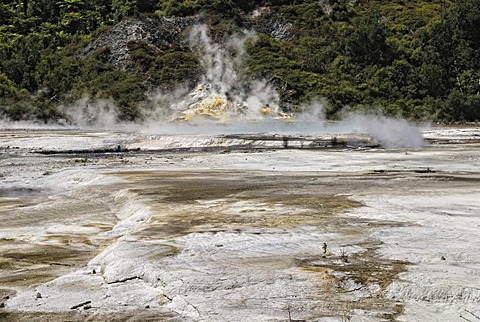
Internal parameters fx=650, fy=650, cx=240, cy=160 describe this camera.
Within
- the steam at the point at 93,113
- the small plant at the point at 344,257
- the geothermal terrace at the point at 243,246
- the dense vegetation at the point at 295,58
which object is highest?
the dense vegetation at the point at 295,58

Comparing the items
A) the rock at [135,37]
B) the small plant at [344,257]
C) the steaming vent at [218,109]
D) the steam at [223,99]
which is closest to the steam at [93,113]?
the steam at [223,99]

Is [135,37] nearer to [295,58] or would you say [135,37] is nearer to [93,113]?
[93,113]

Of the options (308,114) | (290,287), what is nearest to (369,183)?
(290,287)

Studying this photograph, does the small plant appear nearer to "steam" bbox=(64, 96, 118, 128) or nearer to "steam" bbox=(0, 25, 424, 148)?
"steam" bbox=(0, 25, 424, 148)

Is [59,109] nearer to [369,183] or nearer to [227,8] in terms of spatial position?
[227,8]

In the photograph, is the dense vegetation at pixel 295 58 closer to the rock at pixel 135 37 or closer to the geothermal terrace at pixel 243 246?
the rock at pixel 135 37

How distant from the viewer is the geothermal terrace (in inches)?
264

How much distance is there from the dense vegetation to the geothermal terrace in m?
45.8

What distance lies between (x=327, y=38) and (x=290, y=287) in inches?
2994

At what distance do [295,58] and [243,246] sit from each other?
69.0 meters

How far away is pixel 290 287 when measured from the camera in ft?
23.2

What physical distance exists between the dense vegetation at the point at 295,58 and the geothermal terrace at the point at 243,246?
4584 cm

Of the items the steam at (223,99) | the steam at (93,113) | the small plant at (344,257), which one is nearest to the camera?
the small plant at (344,257)

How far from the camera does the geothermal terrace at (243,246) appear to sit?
22.0 feet
